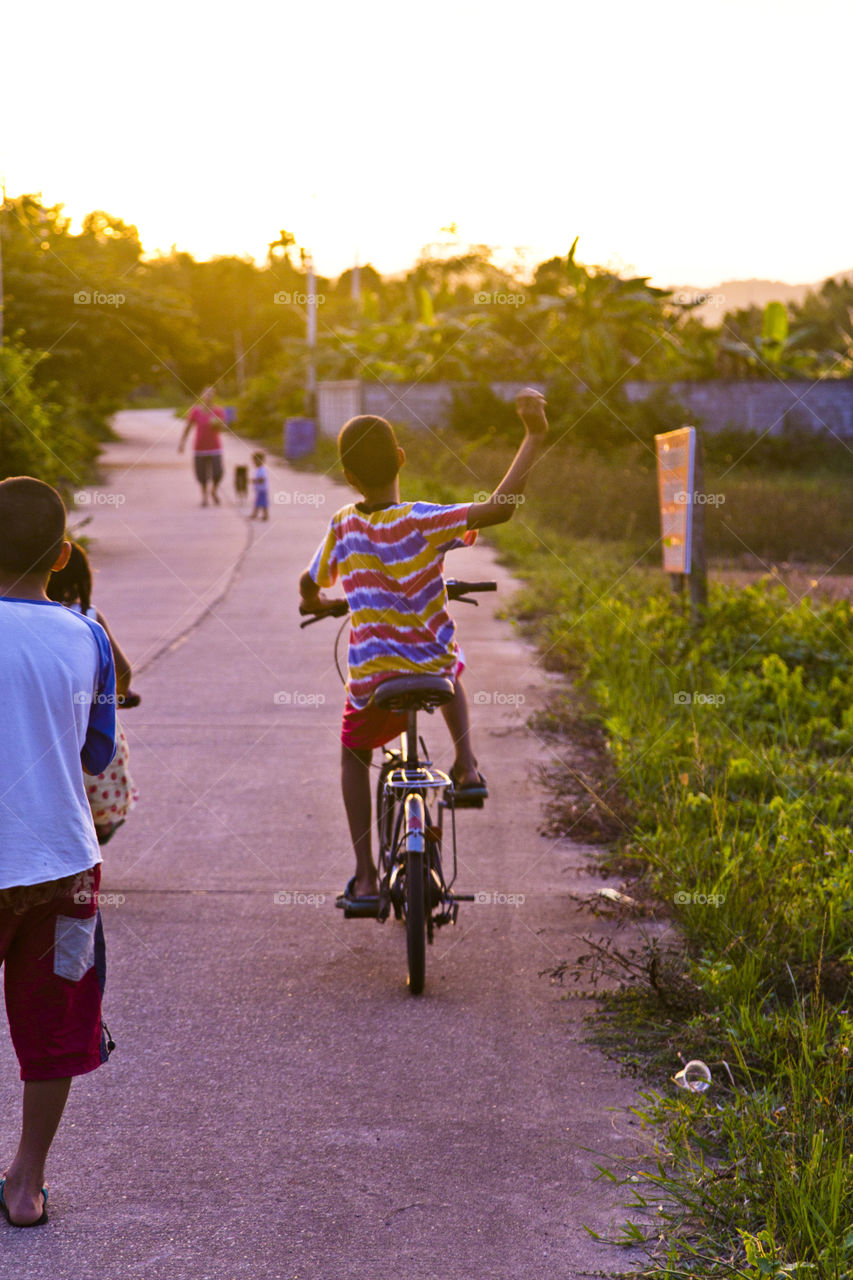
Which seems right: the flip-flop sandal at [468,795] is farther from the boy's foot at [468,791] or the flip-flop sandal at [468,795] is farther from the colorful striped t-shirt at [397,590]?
the colorful striped t-shirt at [397,590]

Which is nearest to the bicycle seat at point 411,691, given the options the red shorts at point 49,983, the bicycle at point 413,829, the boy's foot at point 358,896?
the bicycle at point 413,829

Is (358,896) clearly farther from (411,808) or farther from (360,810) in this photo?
(411,808)

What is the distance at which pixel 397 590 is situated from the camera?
14.1 feet

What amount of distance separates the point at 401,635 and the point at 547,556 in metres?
11.2

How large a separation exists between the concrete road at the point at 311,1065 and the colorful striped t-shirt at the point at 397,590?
3.45 ft

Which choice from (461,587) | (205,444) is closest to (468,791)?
(461,587)

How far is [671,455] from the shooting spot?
9.05 metres

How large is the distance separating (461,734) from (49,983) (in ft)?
6.16

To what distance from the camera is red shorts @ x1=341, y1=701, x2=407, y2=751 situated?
4.45 metres

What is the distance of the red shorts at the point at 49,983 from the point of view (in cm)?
293

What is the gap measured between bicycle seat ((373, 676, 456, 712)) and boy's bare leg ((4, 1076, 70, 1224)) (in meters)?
1.55

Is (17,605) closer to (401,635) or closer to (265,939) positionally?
(401,635)

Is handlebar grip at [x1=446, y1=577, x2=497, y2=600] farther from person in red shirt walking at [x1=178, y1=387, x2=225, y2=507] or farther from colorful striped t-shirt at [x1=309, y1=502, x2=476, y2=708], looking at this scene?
person in red shirt walking at [x1=178, y1=387, x2=225, y2=507]

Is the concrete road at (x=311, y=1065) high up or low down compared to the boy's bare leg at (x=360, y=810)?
down
